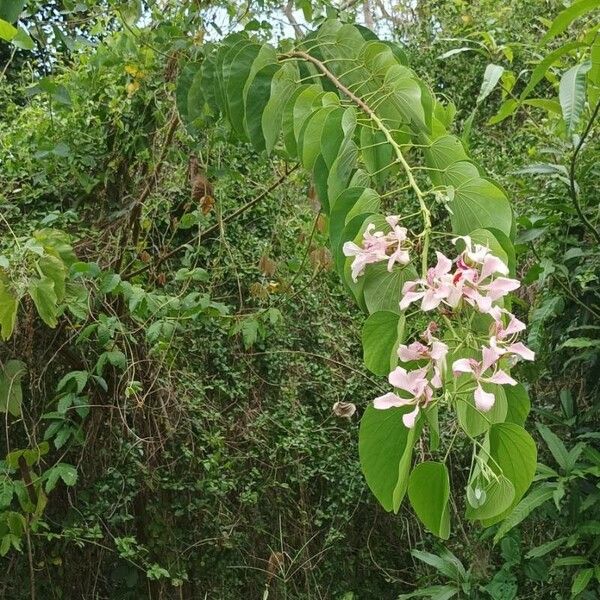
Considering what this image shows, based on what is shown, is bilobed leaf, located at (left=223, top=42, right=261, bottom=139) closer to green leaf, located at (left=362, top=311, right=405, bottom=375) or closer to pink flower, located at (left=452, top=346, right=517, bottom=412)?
green leaf, located at (left=362, top=311, right=405, bottom=375)

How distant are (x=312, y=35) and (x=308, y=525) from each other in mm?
2164

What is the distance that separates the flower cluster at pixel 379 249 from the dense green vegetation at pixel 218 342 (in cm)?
60

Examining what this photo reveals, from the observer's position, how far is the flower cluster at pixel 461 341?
0.81 metres

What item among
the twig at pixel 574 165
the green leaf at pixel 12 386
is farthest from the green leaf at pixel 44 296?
the twig at pixel 574 165

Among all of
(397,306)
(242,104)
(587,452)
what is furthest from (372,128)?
(587,452)

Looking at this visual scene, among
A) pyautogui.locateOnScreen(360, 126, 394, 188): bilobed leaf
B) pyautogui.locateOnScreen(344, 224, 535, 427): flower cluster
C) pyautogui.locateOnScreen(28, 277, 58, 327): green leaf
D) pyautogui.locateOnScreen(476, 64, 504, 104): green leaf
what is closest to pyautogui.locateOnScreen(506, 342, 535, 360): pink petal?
pyautogui.locateOnScreen(344, 224, 535, 427): flower cluster

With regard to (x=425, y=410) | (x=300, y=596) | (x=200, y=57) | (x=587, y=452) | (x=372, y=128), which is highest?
→ (x=200, y=57)

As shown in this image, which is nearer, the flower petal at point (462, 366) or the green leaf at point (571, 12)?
the flower petal at point (462, 366)

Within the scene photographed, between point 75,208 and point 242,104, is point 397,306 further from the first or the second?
point 75,208

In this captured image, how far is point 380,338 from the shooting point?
925 millimetres

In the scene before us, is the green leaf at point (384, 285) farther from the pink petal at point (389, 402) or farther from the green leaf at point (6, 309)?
the green leaf at point (6, 309)

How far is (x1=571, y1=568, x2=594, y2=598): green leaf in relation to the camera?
2.49 metres

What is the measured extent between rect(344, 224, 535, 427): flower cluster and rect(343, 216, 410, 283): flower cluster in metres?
0.07

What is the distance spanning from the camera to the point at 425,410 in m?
0.83
